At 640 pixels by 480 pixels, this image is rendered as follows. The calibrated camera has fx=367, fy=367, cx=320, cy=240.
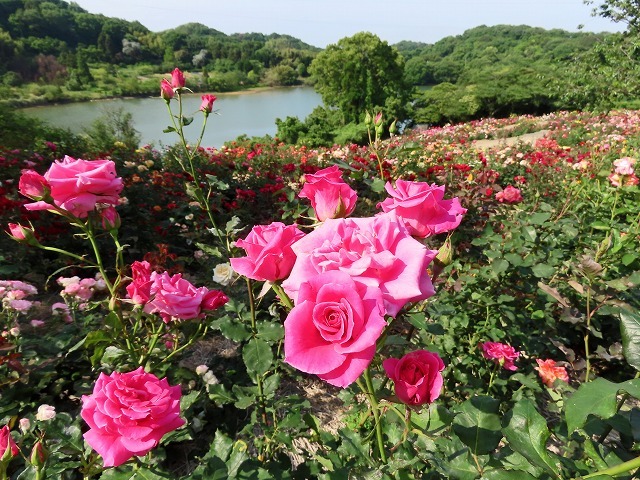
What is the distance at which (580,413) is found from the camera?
438mm

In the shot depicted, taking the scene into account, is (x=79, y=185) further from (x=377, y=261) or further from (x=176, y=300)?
(x=377, y=261)

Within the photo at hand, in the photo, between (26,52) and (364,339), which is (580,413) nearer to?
(364,339)

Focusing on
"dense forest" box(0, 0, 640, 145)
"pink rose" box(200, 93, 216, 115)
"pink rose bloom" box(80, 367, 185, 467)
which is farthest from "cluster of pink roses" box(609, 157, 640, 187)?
"pink rose bloom" box(80, 367, 185, 467)

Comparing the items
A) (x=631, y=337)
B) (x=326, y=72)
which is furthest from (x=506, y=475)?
(x=326, y=72)

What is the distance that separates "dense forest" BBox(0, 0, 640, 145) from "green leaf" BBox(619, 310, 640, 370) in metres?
1.09

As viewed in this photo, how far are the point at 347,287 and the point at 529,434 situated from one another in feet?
1.26

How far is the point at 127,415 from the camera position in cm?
57

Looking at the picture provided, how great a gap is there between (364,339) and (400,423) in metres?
0.50

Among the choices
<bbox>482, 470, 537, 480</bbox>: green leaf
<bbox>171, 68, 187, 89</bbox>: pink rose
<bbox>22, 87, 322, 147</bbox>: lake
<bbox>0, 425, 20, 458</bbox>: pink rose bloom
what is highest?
<bbox>171, 68, 187, 89</bbox>: pink rose

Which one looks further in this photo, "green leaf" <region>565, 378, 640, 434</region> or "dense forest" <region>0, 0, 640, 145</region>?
"dense forest" <region>0, 0, 640, 145</region>

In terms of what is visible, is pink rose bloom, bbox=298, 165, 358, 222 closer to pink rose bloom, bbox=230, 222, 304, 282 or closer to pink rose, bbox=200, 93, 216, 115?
pink rose bloom, bbox=230, 222, 304, 282

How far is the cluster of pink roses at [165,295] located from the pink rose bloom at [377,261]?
41cm

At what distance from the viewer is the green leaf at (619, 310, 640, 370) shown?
47 cm

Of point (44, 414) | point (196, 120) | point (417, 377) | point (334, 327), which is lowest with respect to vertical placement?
point (196, 120)
